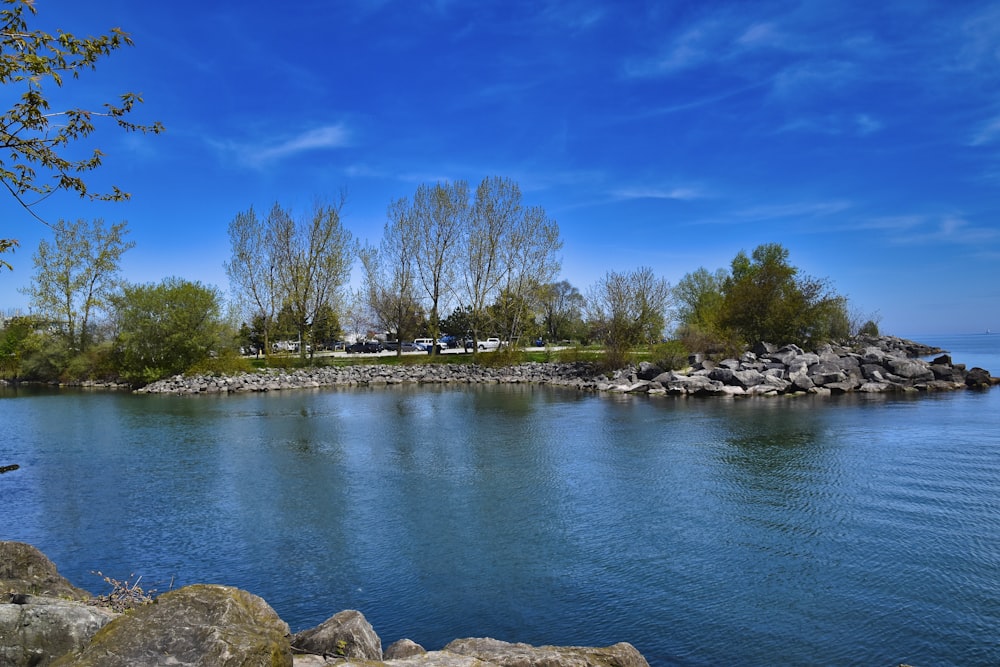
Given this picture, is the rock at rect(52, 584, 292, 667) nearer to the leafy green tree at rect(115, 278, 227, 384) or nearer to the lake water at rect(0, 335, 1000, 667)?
the lake water at rect(0, 335, 1000, 667)

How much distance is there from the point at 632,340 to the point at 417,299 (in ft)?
64.4

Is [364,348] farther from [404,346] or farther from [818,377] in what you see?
[818,377]

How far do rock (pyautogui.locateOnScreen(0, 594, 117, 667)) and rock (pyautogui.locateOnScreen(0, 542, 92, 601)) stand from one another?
6.61 feet

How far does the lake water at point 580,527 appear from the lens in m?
7.73

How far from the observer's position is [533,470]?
1623cm

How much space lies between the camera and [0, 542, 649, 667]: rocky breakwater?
13.2ft

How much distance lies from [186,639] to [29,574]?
14.4 ft

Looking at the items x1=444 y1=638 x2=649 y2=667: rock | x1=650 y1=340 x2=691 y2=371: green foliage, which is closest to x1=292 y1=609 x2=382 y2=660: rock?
x1=444 y1=638 x2=649 y2=667: rock

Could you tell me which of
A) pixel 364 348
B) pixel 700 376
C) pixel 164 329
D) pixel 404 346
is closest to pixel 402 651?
pixel 700 376

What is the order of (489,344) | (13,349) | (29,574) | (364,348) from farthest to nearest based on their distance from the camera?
(364,348) → (489,344) → (13,349) → (29,574)

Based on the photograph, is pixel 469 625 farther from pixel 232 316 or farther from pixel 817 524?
pixel 232 316

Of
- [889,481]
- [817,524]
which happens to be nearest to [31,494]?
[817,524]

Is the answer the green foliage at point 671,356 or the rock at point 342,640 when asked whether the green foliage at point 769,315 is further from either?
the rock at point 342,640

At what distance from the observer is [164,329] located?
45.1m
